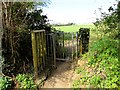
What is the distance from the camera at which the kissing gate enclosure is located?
6027mm

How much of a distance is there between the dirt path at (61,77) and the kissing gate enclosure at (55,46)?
0.30 metres

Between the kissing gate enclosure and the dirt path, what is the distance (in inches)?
11.7

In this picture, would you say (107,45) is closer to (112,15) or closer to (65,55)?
(112,15)

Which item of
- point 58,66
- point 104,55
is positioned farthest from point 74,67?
point 104,55

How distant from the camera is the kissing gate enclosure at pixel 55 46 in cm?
603

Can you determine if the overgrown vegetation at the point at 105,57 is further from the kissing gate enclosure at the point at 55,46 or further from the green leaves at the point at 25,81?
the green leaves at the point at 25,81

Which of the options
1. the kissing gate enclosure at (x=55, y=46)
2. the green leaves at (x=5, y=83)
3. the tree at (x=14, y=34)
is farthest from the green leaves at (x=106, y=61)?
the green leaves at (x=5, y=83)

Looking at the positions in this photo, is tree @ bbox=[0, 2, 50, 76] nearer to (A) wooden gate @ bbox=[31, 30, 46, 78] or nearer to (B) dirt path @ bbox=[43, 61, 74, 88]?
(A) wooden gate @ bbox=[31, 30, 46, 78]

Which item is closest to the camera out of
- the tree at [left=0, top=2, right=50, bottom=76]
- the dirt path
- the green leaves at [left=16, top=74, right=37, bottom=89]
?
the green leaves at [left=16, top=74, right=37, bottom=89]

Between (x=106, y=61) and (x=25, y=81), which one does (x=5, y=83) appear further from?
(x=106, y=61)

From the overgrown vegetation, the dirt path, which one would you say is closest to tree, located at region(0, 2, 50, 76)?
the dirt path

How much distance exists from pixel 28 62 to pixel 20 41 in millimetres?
701

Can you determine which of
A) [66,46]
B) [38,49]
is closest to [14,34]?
[38,49]

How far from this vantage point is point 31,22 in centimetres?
663
